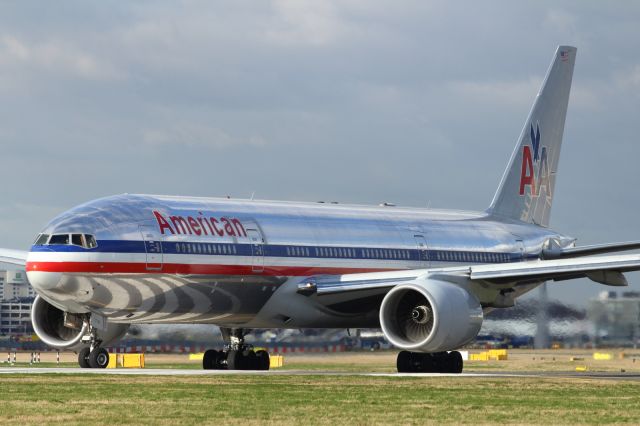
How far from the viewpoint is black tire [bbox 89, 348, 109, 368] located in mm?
37031

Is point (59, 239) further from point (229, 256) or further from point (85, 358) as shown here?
point (229, 256)

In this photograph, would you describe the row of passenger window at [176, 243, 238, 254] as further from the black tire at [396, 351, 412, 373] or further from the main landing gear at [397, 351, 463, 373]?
the main landing gear at [397, 351, 463, 373]

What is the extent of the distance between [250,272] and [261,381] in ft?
23.7

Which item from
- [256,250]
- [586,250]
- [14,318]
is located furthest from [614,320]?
[14,318]

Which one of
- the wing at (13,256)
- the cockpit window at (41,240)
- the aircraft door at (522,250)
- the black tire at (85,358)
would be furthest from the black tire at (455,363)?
the wing at (13,256)

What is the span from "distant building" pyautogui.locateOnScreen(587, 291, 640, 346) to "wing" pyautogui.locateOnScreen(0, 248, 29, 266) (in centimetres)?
1919

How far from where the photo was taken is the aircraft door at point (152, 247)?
36.4 metres

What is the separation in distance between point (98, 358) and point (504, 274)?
11090 millimetres

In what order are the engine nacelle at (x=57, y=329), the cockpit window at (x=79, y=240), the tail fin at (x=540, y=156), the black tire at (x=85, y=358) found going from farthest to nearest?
the tail fin at (x=540, y=156) → the engine nacelle at (x=57, y=329) → the black tire at (x=85, y=358) → the cockpit window at (x=79, y=240)

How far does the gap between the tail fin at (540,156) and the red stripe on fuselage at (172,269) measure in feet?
37.2

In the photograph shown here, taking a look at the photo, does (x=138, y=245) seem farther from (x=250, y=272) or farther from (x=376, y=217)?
(x=376, y=217)

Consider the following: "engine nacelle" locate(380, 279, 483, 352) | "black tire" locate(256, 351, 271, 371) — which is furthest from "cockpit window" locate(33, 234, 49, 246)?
"engine nacelle" locate(380, 279, 483, 352)

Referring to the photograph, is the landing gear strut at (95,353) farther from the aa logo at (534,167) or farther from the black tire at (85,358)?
the aa logo at (534,167)

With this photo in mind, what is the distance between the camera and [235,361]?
41188mm
